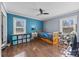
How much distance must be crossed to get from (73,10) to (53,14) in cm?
32

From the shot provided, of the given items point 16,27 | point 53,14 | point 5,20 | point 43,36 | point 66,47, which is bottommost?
point 66,47

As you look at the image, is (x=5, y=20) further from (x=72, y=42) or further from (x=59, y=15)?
(x=72, y=42)

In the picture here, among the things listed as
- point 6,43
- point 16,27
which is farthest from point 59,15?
point 6,43

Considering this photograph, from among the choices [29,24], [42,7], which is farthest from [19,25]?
[42,7]

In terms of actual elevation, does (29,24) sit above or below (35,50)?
above

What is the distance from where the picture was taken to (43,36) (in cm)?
163

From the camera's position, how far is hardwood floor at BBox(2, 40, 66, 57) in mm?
1521

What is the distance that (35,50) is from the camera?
5.36ft

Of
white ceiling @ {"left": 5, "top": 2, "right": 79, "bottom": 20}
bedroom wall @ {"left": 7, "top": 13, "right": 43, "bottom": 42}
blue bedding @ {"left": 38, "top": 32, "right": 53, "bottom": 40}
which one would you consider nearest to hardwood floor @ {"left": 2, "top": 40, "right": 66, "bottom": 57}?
blue bedding @ {"left": 38, "top": 32, "right": 53, "bottom": 40}

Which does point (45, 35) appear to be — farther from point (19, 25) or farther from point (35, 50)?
point (19, 25)

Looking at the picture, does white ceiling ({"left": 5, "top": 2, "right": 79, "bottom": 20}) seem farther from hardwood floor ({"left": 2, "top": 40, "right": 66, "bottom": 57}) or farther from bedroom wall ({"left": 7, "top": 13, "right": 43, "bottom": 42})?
hardwood floor ({"left": 2, "top": 40, "right": 66, "bottom": 57})

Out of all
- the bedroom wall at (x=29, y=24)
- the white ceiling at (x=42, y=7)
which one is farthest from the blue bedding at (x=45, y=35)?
the white ceiling at (x=42, y=7)

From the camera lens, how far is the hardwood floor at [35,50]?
1.52 meters

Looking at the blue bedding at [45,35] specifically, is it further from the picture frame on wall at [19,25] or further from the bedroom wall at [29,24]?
the picture frame on wall at [19,25]
